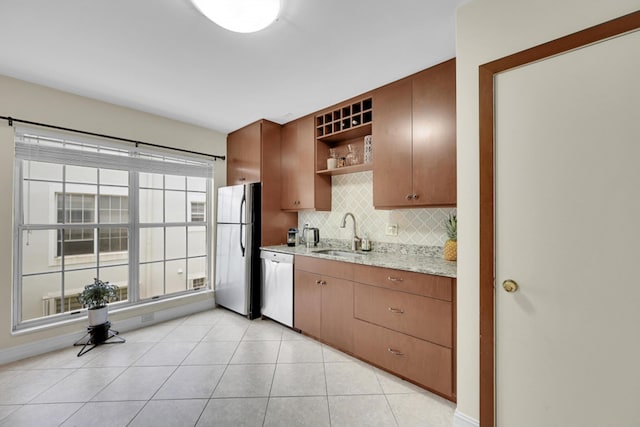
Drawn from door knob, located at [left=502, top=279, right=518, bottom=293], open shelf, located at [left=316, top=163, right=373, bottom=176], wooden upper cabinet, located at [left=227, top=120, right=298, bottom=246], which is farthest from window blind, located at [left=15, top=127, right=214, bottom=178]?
door knob, located at [left=502, top=279, right=518, bottom=293]

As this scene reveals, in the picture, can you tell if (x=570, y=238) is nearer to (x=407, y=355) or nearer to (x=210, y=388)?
(x=407, y=355)

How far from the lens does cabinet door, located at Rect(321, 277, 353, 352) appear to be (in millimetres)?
2301

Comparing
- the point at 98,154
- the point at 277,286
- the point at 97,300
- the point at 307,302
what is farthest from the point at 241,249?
the point at 98,154

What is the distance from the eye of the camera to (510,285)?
1.32 m

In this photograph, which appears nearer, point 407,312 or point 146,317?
point 407,312

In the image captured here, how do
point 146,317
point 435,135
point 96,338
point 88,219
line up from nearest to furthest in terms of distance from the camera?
point 435,135, point 96,338, point 88,219, point 146,317

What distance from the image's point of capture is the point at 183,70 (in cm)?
214

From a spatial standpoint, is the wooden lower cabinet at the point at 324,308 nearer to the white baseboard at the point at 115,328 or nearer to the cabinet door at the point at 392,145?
the cabinet door at the point at 392,145

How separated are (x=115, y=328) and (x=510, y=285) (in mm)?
3694

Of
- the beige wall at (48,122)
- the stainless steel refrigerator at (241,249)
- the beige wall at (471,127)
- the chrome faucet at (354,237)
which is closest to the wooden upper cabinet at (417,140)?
the beige wall at (471,127)

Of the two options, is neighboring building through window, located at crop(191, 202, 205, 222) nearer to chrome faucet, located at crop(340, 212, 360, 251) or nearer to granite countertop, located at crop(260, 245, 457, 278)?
granite countertop, located at crop(260, 245, 457, 278)

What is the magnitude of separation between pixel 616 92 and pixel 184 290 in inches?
167

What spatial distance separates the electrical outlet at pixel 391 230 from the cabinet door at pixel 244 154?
172 cm

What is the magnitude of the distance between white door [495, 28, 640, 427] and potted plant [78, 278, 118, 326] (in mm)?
3369
